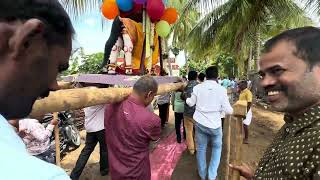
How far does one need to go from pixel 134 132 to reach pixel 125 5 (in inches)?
94.1

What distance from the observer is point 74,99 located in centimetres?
236

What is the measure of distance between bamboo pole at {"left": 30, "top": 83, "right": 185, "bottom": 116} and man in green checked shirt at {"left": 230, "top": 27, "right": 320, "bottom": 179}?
1.19 meters

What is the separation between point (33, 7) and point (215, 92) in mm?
4461

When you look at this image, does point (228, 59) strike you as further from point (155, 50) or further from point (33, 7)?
point (33, 7)

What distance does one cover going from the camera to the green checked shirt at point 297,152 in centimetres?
133

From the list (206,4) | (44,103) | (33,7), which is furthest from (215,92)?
(206,4)

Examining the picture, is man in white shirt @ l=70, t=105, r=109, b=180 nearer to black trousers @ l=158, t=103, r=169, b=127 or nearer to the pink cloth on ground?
the pink cloth on ground

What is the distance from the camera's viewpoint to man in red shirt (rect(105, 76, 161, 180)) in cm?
314

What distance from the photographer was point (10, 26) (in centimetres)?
64

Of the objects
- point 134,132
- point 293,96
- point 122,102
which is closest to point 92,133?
point 122,102

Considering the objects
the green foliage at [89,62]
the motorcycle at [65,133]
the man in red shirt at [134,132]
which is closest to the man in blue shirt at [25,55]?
the man in red shirt at [134,132]

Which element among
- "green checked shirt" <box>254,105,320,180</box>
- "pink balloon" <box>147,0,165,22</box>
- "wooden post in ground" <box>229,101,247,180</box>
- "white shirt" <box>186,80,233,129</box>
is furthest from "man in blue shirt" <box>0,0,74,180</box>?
"white shirt" <box>186,80,233,129</box>

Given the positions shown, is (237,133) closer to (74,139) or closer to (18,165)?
(18,165)

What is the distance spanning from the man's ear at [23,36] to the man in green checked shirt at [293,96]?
111 cm
